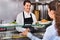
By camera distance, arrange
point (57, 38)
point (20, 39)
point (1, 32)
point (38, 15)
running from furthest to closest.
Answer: point (38, 15) → point (1, 32) → point (20, 39) → point (57, 38)

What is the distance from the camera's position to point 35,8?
293 cm

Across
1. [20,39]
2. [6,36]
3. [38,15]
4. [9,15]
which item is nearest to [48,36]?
[20,39]

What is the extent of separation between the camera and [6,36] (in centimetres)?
155

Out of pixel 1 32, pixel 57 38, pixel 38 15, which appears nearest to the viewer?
pixel 57 38

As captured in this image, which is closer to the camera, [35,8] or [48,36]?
[48,36]

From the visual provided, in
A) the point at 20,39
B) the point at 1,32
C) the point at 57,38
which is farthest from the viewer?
the point at 1,32

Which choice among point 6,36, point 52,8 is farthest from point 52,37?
point 6,36

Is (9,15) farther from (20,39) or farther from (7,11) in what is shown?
(20,39)

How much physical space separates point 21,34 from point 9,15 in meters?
1.34

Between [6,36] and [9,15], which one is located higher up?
[9,15]

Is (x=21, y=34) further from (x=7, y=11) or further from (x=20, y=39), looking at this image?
(x=7, y=11)

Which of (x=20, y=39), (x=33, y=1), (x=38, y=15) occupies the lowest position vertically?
(x=20, y=39)

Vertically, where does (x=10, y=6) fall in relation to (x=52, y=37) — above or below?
above

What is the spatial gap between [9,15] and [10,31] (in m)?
1.25
